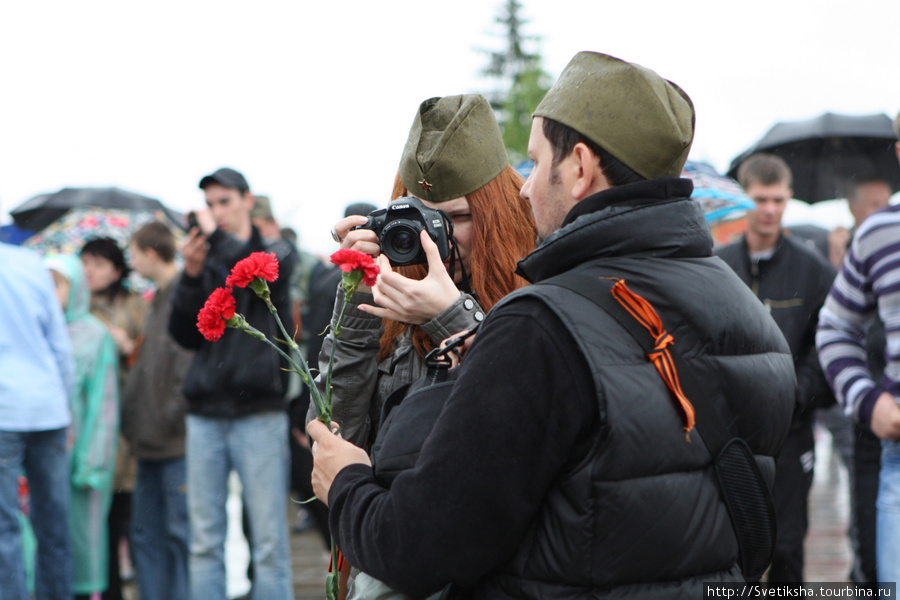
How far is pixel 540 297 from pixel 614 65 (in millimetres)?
512

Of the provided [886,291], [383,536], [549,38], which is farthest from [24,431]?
[549,38]

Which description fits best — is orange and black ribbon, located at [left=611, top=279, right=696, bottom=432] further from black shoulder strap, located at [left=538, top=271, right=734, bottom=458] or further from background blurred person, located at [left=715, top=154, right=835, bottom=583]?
background blurred person, located at [left=715, top=154, right=835, bottom=583]

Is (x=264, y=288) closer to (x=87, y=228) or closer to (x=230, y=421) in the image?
(x=230, y=421)

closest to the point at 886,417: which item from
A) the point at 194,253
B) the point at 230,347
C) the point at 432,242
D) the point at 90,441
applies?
the point at 432,242

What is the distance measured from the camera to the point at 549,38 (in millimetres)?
46188

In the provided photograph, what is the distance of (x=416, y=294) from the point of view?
2023 mm

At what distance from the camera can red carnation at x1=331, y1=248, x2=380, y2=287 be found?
1.88 meters

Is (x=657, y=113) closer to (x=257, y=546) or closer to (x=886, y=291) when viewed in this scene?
(x=886, y=291)

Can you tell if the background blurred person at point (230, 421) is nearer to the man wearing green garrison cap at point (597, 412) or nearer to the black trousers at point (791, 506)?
the black trousers at point (791, 506)

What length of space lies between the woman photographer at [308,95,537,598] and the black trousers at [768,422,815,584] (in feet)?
8.30

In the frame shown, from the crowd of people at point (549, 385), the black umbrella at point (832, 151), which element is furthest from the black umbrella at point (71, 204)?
the black umbrella at point (832, 151)

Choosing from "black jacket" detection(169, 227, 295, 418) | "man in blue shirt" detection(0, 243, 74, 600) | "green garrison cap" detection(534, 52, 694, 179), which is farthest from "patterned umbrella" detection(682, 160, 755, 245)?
"man in blue shirt" detection(0, 243, 74, 600)

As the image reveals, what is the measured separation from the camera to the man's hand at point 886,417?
10.6 feet

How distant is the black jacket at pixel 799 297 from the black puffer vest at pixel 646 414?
9.89 ft
